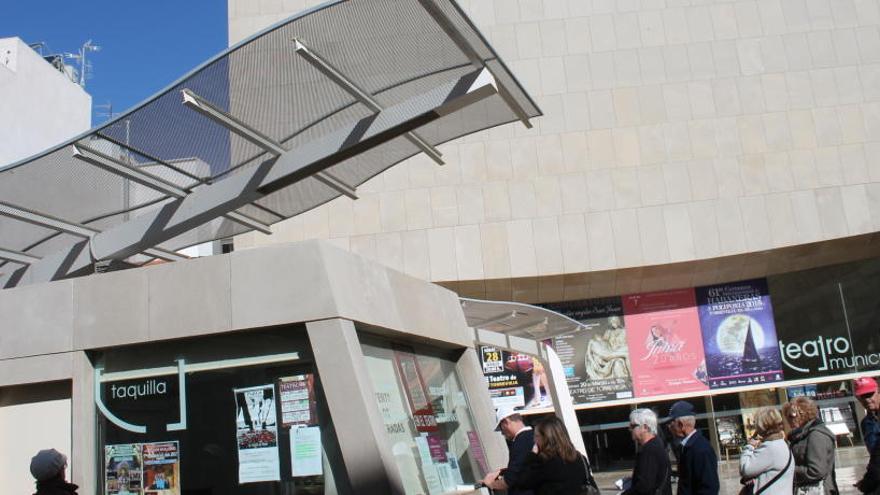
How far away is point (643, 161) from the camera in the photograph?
22469mm

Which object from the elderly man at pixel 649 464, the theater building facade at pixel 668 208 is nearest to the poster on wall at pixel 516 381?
the theater building facade at pixel 668 208

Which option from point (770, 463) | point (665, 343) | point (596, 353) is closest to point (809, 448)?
point (770, 463)

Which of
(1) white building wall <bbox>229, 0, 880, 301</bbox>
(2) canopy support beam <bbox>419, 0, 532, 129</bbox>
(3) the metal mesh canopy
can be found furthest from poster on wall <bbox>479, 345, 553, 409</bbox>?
(2) canopy support beam <bbox>419, 0, 532, 129</bbox>

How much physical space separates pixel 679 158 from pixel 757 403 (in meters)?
7.20

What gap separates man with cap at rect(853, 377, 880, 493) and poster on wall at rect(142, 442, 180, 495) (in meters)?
5.33

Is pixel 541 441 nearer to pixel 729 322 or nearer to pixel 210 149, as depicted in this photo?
pixel 210 149

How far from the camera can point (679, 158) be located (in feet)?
73.6

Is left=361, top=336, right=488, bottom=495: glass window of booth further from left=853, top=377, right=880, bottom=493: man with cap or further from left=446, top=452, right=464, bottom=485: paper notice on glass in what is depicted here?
left=853, top=377, right=880, bottom=493: man with cap

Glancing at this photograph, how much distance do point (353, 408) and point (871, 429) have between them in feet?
13.5

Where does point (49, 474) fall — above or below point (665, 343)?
below

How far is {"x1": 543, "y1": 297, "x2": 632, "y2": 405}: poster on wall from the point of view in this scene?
906 inches

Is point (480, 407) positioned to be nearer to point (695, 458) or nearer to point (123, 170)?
point (695, 458)

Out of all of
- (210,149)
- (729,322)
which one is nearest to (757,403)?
(729,322)

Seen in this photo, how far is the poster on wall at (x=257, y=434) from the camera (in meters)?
6.88
